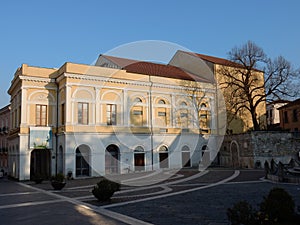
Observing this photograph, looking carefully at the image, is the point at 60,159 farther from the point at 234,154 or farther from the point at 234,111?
the point at 234,111

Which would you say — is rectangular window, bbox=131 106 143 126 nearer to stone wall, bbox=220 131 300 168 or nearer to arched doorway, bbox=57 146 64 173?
arched doorway, bbox=57 146 64 173

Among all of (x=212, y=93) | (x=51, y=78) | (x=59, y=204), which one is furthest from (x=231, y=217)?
(x=212, y=93)

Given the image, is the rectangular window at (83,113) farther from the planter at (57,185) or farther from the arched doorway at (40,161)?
the planter at (57,185)

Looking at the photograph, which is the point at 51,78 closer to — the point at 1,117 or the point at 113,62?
the point at 113,62

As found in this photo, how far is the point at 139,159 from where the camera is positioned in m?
32.3

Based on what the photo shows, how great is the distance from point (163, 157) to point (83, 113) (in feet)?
34.0

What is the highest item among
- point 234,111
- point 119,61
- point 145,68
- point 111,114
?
point 119,61

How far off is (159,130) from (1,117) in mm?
23957

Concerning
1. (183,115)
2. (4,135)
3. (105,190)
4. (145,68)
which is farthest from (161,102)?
(4,135)

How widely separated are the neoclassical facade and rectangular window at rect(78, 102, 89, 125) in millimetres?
58

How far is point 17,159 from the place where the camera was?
3000 cm

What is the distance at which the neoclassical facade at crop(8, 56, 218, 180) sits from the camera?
95.0 feet

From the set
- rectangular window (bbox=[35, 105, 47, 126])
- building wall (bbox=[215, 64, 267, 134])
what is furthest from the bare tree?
rectangular window (bbox=[35, 105, 47, 126])

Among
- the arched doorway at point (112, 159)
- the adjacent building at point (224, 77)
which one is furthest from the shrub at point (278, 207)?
the adjacent building at point (224, 77)
